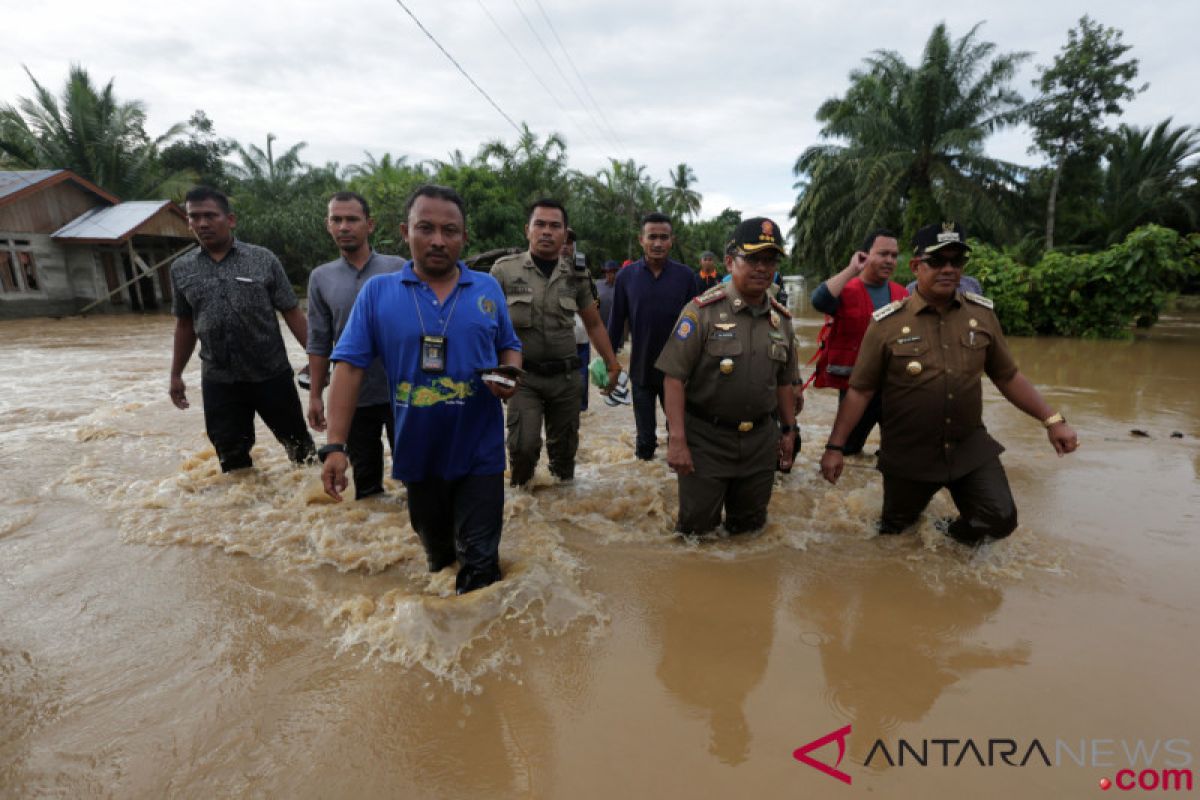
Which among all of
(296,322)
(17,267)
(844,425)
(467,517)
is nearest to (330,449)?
(467,517)

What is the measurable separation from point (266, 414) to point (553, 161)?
79.2 ft

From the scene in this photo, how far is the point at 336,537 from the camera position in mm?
3516

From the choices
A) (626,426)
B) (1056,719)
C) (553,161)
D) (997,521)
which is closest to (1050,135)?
(553,161)

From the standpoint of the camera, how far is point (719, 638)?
2543mm

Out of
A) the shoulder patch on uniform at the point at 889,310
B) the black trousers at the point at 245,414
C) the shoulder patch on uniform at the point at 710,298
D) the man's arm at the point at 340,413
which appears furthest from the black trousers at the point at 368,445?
the shoulder patch on uniform at the point at 889,310

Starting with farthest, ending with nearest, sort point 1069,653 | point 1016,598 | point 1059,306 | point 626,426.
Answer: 1. point 1059,306
2. point 626,426
3. point 1016,598
4. point 1069,653

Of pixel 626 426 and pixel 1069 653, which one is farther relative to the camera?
pixel 626 426

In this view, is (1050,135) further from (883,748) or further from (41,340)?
(41,340)

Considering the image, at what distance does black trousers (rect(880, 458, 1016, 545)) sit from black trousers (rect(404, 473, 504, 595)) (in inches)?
86.1

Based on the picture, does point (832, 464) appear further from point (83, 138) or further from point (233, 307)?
point (83, 138)

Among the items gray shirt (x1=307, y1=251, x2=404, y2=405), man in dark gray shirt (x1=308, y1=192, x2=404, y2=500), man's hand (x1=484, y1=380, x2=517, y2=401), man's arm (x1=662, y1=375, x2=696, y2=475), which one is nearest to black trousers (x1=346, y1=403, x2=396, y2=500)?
man in dark gray shirt (x1=308, y1=192, x2=404, y2=500)

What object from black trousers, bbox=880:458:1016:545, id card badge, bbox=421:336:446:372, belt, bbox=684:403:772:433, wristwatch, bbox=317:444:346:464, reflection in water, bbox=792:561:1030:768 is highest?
id card badge, bbox=421:336:446:372

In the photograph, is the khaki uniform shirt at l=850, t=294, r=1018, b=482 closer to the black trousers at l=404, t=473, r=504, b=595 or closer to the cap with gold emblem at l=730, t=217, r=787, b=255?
the cap with gold emblem at l=730, t=217, r=787, b=255

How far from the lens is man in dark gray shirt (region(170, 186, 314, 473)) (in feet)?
12.6
